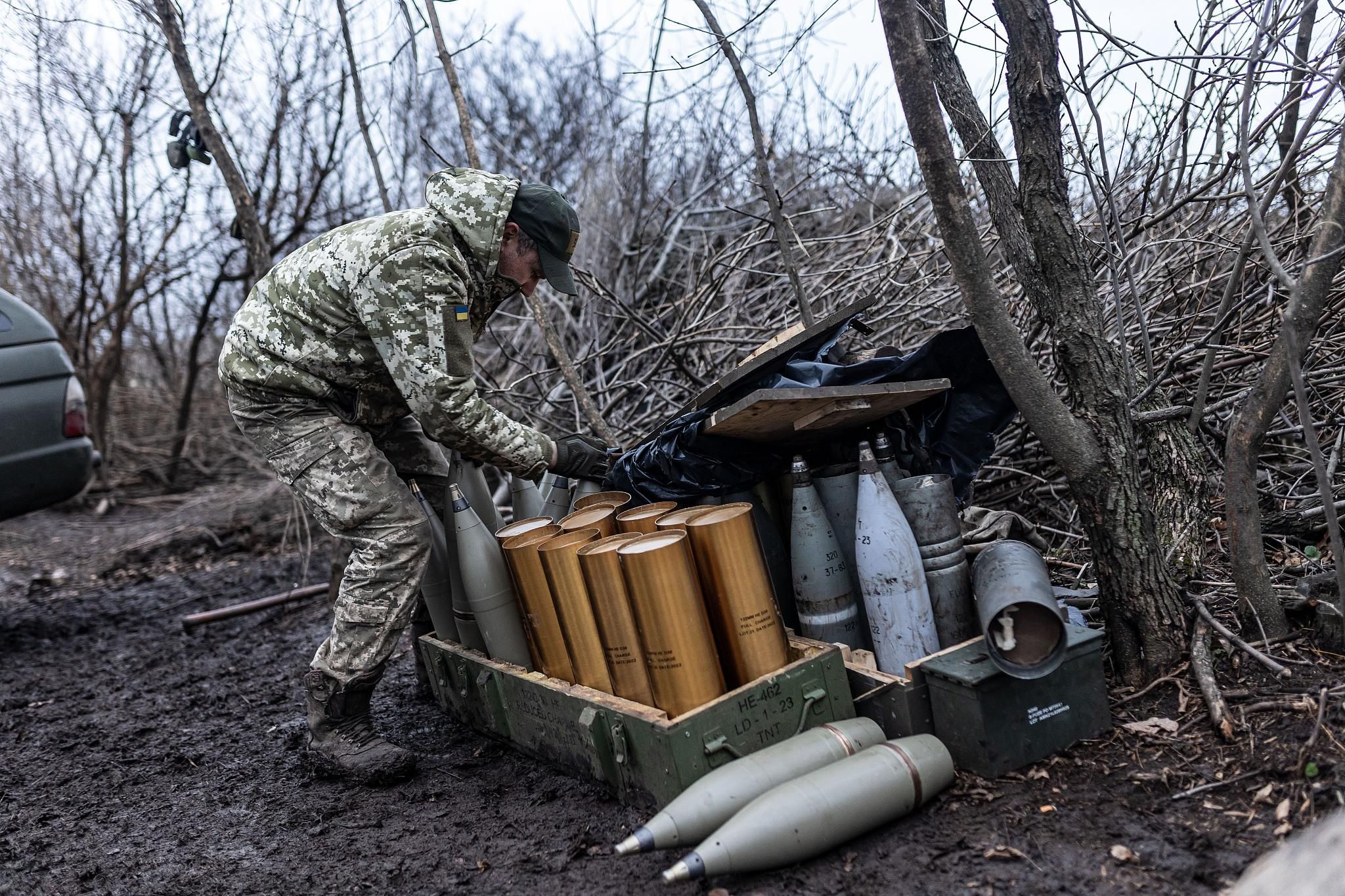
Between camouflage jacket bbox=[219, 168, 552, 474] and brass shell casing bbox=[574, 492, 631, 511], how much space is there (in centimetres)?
25

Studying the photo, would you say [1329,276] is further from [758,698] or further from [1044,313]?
[758,698]

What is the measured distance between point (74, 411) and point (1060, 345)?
16.8ft

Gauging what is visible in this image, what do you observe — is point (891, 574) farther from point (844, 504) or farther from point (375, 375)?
point (375, 375)

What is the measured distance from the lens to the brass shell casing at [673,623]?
103 inches

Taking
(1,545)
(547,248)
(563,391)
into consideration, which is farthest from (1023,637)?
(1,545)

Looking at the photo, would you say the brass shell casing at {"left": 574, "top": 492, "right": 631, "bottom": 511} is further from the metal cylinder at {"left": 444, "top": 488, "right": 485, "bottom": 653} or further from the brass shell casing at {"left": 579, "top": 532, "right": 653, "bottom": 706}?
the brass shell casing at {"left": 579, "top": 532, "right": 653, "bottom": 706}

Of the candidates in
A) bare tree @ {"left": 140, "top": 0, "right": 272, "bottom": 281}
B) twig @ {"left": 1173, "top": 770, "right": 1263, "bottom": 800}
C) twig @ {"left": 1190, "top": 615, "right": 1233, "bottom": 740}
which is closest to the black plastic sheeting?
twig @ {"left": 1190, "top": 615, "right": 1233, "bottom": 740}

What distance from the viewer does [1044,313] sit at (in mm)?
3051

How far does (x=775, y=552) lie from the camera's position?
3242mm

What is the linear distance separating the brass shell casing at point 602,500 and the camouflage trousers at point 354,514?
541 mm

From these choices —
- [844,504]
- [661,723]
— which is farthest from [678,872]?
[844,504]

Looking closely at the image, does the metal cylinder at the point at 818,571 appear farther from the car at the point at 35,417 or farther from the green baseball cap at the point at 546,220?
the car at the point at 35,417

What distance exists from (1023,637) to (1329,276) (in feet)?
4.01

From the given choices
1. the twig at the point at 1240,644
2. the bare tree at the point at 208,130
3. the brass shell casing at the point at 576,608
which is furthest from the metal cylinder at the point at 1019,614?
the bare tree at the point at 208,130
